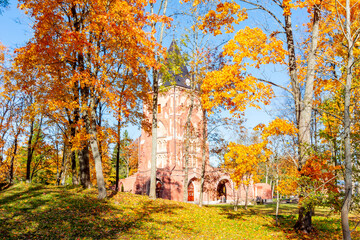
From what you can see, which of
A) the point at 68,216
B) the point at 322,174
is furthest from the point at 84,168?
the point at 322,174

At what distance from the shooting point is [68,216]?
9430 millimetres

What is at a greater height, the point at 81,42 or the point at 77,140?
the point at 81,42

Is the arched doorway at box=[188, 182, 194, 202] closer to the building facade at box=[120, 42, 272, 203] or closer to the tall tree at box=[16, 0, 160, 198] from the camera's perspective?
the building facade at box=[120, 42, 272, 203]

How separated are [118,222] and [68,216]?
1735 millimetres

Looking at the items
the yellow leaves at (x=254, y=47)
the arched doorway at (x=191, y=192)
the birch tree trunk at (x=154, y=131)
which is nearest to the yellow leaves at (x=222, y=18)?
the yellow leaves at (x=254, y=47)

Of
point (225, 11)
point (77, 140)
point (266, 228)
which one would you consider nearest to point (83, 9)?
point (77, 140)

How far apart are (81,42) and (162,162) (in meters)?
35.6

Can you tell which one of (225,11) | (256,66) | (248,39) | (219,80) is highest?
(225,11)

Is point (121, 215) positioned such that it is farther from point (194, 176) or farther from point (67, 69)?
point (194, 176)

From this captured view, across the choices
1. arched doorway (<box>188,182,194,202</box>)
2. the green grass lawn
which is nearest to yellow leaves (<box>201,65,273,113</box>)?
the green grass lawn

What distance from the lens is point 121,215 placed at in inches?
409

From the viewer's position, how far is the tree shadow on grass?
26.0 ft

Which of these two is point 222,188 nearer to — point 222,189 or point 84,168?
point 222,189

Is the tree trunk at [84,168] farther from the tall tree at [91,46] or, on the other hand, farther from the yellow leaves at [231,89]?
the yellow leaves at [231,89]
